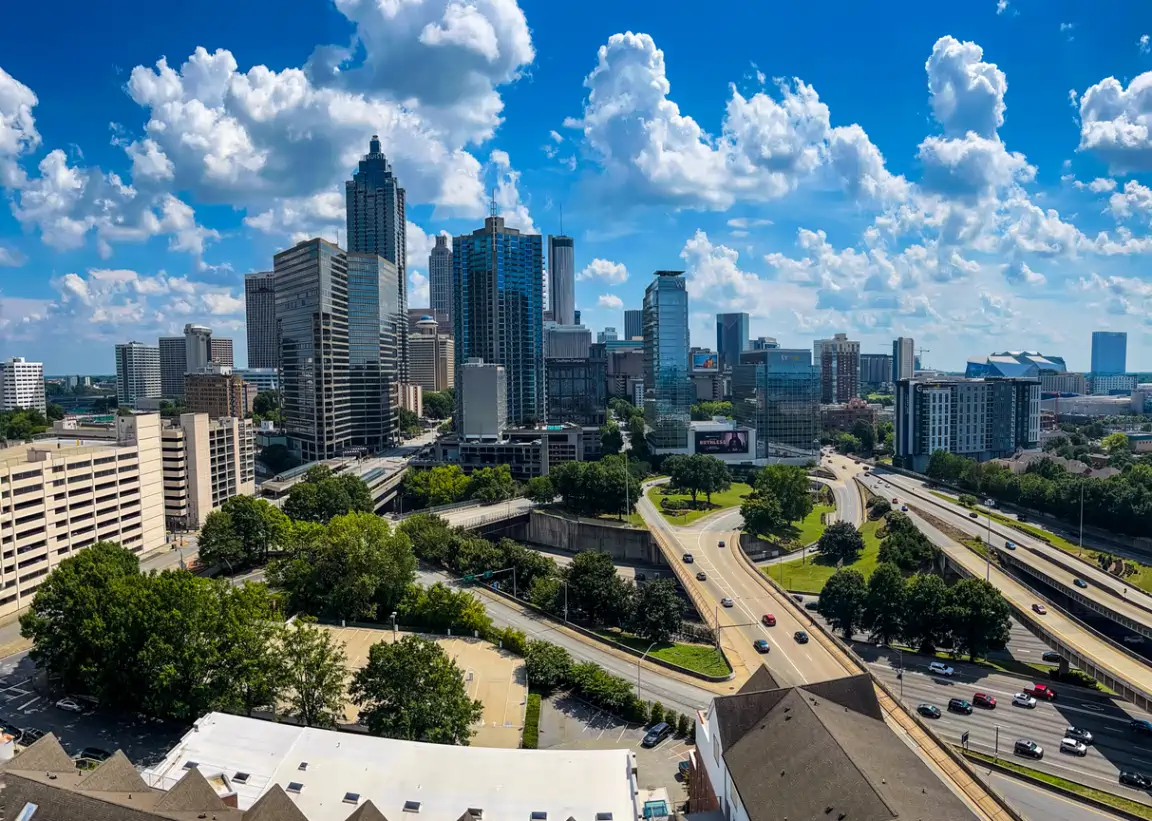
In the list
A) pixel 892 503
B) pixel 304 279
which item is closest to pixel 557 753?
pixel 892 503

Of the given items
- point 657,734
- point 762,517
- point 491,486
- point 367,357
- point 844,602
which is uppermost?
point 367,357

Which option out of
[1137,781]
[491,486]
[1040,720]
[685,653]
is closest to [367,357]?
[491,486]

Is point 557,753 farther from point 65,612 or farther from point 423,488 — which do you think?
point 423,488

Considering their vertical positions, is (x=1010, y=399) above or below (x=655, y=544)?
above

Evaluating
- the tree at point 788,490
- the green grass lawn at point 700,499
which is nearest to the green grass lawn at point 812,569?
the tree at point 788,490

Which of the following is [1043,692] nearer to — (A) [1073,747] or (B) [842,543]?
(A) [1073,747]

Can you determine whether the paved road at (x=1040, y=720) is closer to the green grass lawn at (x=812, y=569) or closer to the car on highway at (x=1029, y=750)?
the car on highway at (x=1029, y=750)
